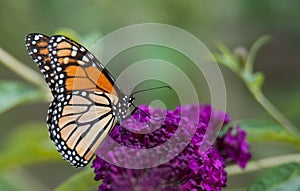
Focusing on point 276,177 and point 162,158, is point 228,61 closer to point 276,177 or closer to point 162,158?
point 276,177

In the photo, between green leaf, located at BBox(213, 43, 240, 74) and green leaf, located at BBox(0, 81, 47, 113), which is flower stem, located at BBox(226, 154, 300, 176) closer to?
green leaf, located at BBox(213, 43, 240, 74)

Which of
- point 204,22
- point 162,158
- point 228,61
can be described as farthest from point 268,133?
point 204,22

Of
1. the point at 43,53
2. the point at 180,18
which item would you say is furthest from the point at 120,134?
the point at 180,18

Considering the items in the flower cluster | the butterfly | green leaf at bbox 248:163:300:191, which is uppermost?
the butterfly

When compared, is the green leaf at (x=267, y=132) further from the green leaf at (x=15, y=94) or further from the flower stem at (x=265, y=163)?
the green leaf at (x=15, y=94)

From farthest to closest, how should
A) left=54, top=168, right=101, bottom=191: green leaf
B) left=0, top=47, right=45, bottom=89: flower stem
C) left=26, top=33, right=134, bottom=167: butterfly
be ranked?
left=0, top=47, right=45, bottom=89: flower stem
left=54, top=168, right=101, bottom=191: green leaf
left=26, top=33, right=134, bottom=167: butterfly

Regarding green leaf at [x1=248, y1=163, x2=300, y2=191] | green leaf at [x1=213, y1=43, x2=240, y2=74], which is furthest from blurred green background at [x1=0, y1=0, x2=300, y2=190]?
green leaf at [x1=248, y1=163, x2=300, y2=191]

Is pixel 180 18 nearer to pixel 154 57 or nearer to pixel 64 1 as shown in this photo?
pixel 154 57
